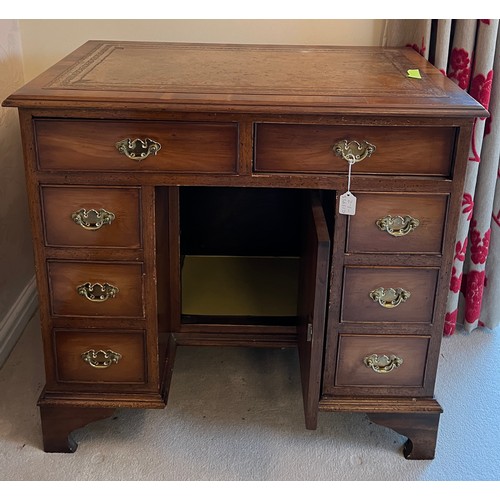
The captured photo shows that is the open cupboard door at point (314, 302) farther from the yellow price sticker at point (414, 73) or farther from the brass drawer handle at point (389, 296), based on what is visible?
the yellow price sticker at point (414, 73)

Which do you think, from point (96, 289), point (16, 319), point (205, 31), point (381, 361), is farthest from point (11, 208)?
point (381, 361)

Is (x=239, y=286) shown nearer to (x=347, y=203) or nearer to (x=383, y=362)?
(x=383, y=362)

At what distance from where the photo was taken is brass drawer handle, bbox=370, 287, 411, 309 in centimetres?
137

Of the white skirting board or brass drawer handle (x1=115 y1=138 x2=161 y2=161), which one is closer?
brass drawer handle (x1=115 y1=138 x2=161 y2=161)

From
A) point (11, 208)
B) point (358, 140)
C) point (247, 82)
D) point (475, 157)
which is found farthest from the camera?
point (11, 208)

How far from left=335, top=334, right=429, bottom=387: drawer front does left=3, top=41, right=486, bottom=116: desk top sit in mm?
480

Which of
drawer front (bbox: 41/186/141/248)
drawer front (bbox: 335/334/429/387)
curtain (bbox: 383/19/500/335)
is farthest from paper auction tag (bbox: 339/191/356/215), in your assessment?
curtain (bbox: 383/19/500/335)

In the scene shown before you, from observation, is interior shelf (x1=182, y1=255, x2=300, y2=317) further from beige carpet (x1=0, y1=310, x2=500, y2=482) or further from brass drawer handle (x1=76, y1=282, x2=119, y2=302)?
brass drawer handle (x1=76, y1=282, x2=119, y2=302)

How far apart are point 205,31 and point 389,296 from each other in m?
0.91

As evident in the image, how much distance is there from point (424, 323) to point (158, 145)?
64 centimetres

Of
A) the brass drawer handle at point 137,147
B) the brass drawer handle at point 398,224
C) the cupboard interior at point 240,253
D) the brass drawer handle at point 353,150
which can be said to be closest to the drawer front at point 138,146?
the brass drawer handle at point 137,147

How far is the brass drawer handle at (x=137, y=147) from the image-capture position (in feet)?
4.12

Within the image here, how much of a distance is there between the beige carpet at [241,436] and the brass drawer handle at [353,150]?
667 mm

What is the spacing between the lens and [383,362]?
1.44m
